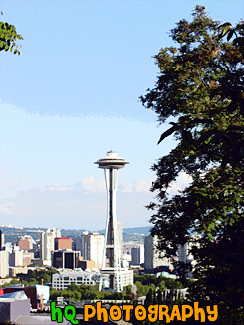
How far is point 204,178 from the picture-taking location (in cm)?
1352

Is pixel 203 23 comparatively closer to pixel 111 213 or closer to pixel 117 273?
pixel 111 213

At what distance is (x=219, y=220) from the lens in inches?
502

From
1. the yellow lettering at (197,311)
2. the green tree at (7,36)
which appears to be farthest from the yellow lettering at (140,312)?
the green tree at (7,36)

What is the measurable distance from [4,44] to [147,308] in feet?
20.8

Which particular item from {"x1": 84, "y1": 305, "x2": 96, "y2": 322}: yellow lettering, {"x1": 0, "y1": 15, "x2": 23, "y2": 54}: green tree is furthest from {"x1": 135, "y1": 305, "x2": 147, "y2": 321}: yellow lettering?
{"x1": 0, "y1": 15, "x2": 23, "y2": 54}: green tree

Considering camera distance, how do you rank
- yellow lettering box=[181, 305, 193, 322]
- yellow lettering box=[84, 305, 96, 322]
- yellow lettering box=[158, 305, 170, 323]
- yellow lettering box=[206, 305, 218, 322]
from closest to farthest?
yellow lettering box=[84, 305, 96, 322] < yellow lettering box=[158, 305, 170, 323] < yellow lettering box=[206, 305, 218, 322] < yellow lettering box=[181, 305, 193, 322]

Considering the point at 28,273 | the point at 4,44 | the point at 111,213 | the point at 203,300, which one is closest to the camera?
the point at 4,44

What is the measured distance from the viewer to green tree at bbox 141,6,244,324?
41.5ft

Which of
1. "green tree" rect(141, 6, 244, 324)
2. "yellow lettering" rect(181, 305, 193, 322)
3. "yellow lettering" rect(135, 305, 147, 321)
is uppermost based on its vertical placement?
"green tree" rect(141, 6, 244, 324)

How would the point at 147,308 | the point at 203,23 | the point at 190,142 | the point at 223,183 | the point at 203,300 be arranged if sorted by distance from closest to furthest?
the point at 190,142 → the point at 147,308 → the point at 223,183 → the point at 203,300 → the point at 203,23

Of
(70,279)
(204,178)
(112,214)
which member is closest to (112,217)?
(112,214)

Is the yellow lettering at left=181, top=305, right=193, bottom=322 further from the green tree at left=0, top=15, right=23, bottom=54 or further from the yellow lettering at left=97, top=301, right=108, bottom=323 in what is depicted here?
the green tree at left=0, top=15, right=23, bottom=54

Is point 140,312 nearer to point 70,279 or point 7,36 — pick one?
point 7,36

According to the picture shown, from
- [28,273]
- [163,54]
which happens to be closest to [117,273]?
[28,273]
